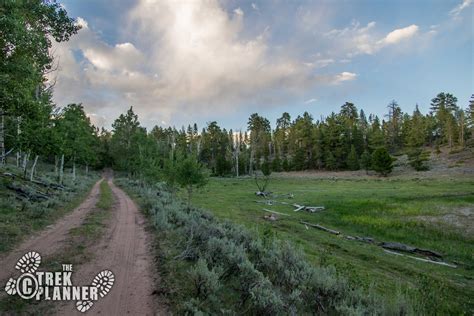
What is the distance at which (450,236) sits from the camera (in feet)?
56.4

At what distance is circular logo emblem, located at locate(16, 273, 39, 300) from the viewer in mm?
5890

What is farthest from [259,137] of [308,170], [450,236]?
[450,236]

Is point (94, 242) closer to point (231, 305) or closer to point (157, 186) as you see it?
point (231, 305)

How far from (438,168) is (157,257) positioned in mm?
67894

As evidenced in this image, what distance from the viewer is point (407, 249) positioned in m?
15.5

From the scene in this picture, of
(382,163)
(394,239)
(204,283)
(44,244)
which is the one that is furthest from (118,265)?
(382,163)

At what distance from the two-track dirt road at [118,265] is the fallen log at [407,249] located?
14.5 metres

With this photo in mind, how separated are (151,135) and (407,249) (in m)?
43.0

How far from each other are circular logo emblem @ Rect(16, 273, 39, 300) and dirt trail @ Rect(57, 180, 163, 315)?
0.85m

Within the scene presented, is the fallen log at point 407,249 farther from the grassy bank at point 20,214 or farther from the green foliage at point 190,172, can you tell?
the grassy bank at point 20,214

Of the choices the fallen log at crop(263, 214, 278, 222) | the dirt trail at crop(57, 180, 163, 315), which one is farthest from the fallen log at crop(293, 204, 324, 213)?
Result: the dirt trail at crop(57, 180, 163, 315)

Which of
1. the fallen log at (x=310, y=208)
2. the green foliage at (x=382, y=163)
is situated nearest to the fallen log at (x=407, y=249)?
the fallen log at (x=310, y=208)

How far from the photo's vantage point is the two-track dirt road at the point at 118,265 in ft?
18.2

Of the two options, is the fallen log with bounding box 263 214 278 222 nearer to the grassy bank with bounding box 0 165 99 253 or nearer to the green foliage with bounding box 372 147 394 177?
the grassy bank with bounding box 0 165 99 253
